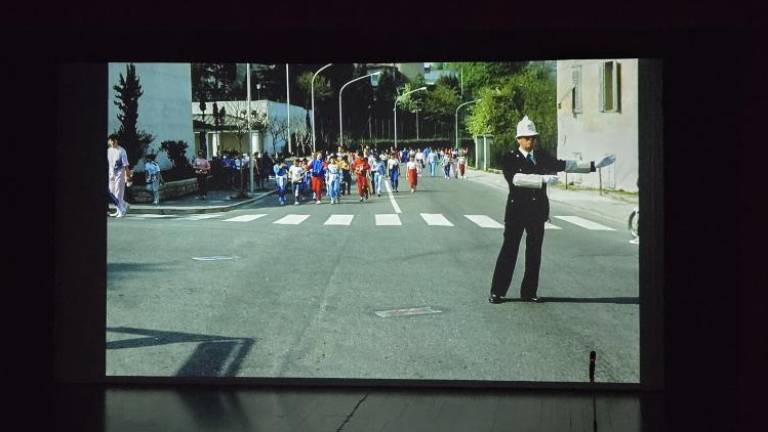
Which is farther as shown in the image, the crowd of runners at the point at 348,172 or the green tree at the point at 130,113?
the crowd of runners at the point at 348,172

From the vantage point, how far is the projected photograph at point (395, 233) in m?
8.77

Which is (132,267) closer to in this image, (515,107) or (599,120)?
(515,107)

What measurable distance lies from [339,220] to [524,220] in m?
7.15

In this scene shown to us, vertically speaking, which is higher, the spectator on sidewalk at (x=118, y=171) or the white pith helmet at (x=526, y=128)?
the white pith helmet at (x=526, y=128)

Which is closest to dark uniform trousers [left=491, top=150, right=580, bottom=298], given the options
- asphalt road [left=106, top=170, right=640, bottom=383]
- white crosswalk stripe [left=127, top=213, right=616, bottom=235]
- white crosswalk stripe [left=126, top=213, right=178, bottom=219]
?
asphalt road [left=106, top=170, right=640, bottom=383]

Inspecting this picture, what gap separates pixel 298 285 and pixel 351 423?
5.24 m

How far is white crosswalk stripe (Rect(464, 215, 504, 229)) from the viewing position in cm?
1604

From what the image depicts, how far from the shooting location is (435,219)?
16422 millimetres

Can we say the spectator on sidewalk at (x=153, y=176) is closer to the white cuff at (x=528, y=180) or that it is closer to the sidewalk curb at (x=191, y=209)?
the sidewalk curb at (x=191, y=209)

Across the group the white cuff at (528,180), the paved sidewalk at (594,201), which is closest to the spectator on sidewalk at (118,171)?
the white cuff at (528,180)

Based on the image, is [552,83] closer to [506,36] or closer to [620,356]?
[620,356]

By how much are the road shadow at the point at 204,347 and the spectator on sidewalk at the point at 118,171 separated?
1.55 meters
